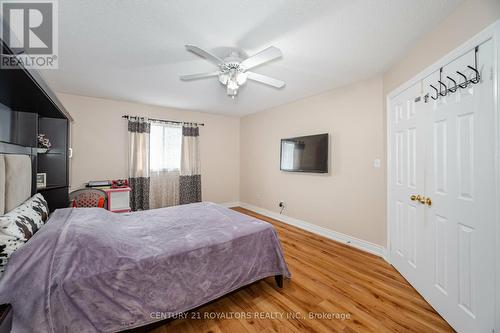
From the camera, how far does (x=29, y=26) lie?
1.74 meters

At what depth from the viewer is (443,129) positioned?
1.67 metres

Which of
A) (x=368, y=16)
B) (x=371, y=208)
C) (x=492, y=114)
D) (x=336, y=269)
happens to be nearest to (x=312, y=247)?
(x=336, y=269)

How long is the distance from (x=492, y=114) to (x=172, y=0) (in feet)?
7.82

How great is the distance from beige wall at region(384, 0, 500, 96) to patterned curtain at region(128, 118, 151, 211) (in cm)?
451

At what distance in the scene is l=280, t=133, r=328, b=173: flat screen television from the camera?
11.3 ft

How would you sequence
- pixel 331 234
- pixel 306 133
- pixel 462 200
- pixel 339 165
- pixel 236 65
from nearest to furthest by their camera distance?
pixel 462 200
pixel 236 65
pixel 339 165
pixel 331 234
pixel 306 133

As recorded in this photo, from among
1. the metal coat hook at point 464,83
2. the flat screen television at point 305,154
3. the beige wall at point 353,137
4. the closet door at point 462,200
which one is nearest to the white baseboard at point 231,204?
the beige wall at point 353,137

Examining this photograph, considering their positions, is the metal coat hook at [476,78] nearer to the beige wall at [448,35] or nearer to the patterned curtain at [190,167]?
the beige wall at [448,35]

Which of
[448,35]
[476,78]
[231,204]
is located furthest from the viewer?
[231,204]

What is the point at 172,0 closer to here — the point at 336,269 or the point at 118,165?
the point at 336,269

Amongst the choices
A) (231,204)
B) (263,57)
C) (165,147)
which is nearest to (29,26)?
(263,57)

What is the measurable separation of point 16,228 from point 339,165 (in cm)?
367

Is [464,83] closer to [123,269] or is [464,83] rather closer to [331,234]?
[331,234]

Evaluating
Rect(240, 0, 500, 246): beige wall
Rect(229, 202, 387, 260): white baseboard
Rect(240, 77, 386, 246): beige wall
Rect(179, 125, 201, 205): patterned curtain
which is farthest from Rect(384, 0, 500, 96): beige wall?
Rect(179, 125, 201, 205): patterned curtain
